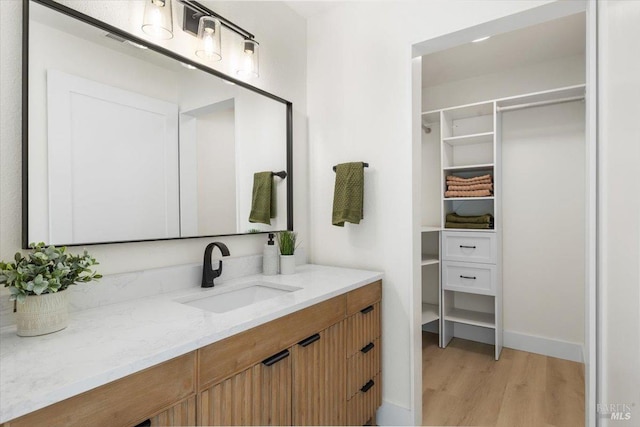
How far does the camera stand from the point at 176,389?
0.88 metres

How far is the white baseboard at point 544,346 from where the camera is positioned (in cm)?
277

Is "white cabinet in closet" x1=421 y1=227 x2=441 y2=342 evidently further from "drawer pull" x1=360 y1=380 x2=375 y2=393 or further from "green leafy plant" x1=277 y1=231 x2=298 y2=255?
"green leafy plant" x1=277 y1=231 x2=298 y2=255

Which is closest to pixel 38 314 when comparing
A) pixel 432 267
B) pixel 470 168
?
pixel 470 168

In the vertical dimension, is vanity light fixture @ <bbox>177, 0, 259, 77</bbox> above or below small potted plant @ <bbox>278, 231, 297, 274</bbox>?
above

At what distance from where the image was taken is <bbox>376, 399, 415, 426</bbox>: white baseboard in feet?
6.15

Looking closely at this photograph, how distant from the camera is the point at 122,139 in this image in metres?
1.30

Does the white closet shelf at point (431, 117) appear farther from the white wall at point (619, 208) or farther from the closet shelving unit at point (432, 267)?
the white wall at point (619, 208)

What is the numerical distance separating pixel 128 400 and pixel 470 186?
9.46 feet

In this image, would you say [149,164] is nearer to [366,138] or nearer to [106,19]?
[106,19]

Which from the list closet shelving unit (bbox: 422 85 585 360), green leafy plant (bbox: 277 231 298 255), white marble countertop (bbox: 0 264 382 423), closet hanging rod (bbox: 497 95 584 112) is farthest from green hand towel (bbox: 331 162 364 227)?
closet hanging rod (bbox: 497 95 584 112)

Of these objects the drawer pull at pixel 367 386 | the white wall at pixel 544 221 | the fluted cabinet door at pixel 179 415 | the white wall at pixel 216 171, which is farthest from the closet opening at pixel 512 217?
the fluted cabinet door at pixel 179 415

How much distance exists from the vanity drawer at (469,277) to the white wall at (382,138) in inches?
51.1

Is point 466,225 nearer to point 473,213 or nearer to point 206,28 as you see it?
point 473,213

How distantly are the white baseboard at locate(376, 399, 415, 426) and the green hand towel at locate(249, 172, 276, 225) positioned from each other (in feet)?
4.21
